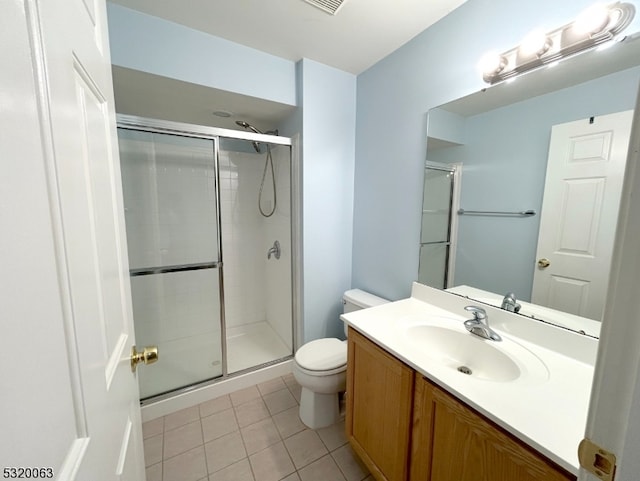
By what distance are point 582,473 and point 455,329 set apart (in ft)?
2.65

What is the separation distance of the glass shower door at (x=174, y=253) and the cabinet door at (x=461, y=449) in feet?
5.20

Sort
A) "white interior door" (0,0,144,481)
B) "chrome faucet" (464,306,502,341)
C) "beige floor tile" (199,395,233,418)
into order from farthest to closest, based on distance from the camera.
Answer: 1. "beige floor tile" (199,395,233,418)
2. "chrome faucet" (464,306,502,341)
3. "white interior door" (0,0,144,481)

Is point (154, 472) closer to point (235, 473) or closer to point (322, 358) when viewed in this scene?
point (235, 473)

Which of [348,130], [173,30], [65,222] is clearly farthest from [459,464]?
[173,30]

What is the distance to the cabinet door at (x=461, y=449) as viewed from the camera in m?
0.64

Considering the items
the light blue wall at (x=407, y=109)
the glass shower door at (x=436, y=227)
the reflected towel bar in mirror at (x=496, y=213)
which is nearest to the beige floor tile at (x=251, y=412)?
the light blue wall at (x=407, y=109)

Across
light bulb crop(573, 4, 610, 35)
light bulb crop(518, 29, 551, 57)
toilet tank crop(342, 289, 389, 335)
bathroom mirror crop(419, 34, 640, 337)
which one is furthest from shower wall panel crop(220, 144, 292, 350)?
light bulb crop(573, 4, 610, 35)

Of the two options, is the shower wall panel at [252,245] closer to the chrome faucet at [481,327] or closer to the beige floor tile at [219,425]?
the beige floor tile at [219,425]

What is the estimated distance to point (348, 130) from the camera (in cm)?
200

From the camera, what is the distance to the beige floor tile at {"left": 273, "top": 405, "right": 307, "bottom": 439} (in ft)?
5.05

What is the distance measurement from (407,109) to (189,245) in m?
1.88

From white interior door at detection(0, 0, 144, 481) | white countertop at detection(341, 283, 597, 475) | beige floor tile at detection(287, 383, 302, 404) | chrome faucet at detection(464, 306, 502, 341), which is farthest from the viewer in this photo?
beige floor tile at detection(287, 383, 302, 404)

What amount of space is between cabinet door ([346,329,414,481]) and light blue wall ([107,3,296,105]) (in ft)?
5.60

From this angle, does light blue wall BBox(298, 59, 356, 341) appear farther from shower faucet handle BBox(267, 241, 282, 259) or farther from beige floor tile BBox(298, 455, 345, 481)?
beige floor tile BBox(298, 455, 345, 481)
